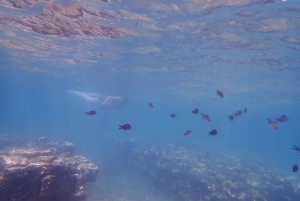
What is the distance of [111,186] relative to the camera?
20.0m

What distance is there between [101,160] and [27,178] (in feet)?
72.4

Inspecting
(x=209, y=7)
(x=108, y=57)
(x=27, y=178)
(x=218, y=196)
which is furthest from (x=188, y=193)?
(x=108, y=57)

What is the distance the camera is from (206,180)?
19.1m

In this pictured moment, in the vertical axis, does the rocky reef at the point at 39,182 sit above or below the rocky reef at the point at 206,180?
above

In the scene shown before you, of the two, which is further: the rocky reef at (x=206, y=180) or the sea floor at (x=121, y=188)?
the rocky reef at (x=206, y=180)

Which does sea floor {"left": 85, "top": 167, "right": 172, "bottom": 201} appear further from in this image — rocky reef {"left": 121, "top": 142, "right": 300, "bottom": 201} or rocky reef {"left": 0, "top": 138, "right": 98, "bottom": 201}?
rocky reef {"left": 0, "top": 138, "right": 98, "bottom": 201}

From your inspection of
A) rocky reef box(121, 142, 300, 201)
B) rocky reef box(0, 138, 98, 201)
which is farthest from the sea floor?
rocky reef box(0, 138, 98, 201)

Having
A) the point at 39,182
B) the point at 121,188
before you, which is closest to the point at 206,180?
the point at 121,188

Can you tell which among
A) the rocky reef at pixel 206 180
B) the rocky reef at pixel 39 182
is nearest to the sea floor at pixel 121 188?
the rocky reef at pixel 206 180

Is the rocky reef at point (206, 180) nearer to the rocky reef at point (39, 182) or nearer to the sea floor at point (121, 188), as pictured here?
the sea floor at point (121, 188)

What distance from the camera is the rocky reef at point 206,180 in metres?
17.6

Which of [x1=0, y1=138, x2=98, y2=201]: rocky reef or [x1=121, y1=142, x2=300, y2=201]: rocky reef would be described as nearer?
[x1=0, y1=138, x2=98, y2=201]: rocky reef

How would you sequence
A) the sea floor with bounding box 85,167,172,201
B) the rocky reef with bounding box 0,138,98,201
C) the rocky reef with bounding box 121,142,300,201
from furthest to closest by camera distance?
the rocky reef with bounding box 121,142,300,201 → the sea floor with bounding box 85,167,172,201 → the rocky reef with bounding box 0,138,98,201

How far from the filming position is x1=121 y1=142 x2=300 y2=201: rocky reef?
1762 centimetres
